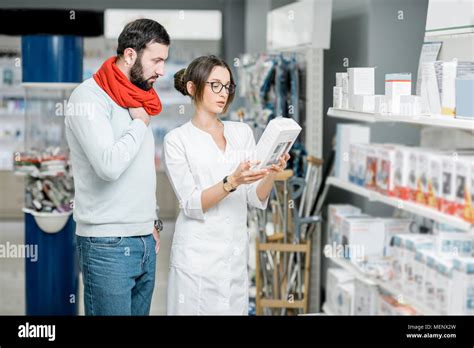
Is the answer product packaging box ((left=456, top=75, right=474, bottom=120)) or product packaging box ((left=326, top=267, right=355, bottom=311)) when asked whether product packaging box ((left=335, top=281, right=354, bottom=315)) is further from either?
product packaging box ((left=456, top=75, right=474, bottom=120))

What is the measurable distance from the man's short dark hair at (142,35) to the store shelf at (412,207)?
1188 mm

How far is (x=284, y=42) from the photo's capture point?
371 cm

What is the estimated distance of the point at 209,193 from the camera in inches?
78.5

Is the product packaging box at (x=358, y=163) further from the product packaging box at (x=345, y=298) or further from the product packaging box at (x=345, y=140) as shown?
the product packaging box at (x=345, y=298)

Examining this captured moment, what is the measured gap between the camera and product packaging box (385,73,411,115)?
1989 millimetres

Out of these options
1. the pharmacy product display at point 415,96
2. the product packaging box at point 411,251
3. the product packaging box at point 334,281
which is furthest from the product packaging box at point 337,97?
the product packaging box at point 334,281

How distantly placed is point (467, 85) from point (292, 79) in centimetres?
166

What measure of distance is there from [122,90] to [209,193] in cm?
38

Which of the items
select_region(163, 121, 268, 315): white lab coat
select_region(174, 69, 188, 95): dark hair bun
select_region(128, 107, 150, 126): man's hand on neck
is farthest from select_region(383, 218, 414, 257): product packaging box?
select_region(128, 107, 150, 126): man's hand on neck

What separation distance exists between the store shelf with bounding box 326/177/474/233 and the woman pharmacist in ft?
2.49

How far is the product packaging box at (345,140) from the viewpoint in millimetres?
3439

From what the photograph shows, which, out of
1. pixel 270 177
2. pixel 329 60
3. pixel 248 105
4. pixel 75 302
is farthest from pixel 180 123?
pixel 248 105

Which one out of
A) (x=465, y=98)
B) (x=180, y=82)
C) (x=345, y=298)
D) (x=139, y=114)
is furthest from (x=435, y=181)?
(x=139, y=114)

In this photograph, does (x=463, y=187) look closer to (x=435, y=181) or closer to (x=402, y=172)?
(x=435, y=181)
